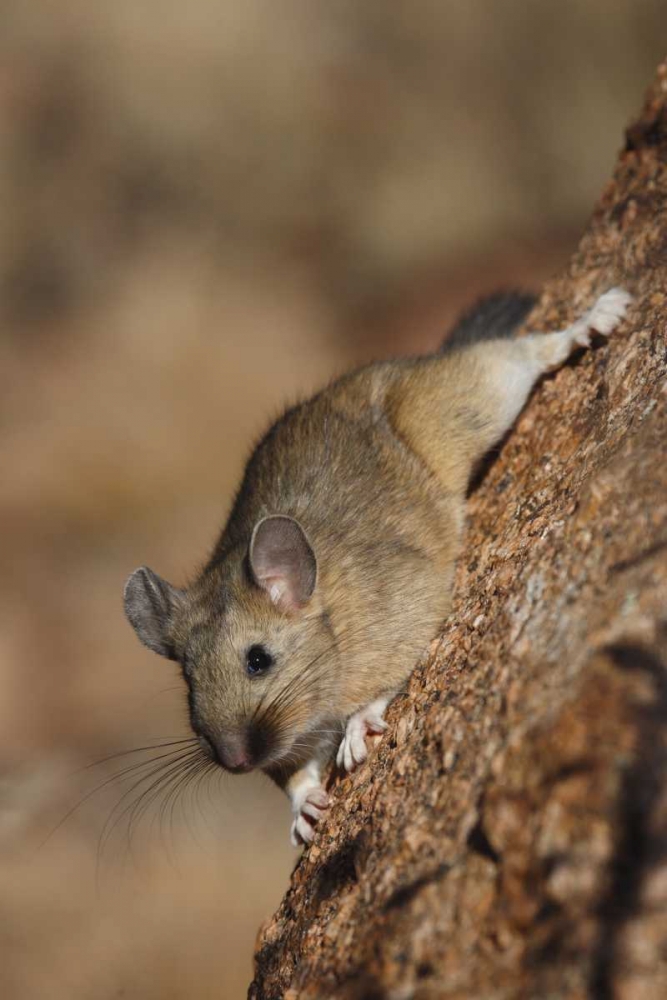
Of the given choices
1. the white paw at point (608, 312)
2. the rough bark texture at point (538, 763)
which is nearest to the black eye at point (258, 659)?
the rough bark texture at point (538, 763)

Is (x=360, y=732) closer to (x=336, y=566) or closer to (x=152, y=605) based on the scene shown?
(x=336, y=566)

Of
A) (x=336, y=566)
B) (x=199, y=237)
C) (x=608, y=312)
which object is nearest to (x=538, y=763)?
(x=336, y=566)

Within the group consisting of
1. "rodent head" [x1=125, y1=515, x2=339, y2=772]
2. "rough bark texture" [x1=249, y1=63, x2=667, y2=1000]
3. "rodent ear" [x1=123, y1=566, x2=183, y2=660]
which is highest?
"rodent ear" [x1=123, y1=566, x2=183, y2=660]

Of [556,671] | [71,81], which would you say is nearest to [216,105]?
[71,81]

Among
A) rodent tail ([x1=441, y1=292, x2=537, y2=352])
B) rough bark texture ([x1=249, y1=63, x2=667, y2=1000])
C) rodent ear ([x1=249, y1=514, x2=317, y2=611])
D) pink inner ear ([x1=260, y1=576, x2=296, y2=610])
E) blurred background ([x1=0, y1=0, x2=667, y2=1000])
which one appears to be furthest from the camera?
blurred background ([x1=0, y1=0, x2=667, y2=1000])

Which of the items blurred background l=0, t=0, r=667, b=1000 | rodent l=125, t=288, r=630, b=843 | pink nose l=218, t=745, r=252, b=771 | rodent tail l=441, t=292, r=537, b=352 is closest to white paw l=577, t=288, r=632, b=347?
rodent l=125, t=288, r=630, b=843

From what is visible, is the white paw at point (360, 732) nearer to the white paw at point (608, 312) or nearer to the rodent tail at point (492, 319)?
the white paw at point (608, 312)

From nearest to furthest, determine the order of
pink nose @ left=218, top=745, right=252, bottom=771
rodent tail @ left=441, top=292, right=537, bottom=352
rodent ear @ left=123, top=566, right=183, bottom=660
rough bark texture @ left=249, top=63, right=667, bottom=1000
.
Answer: rough bark texture @ left=249, top=63, right=667, bottom=1000 → pink nose @ left=218, top=745, right=252, bottom=771 → rodent ear @ left=123, top=566, right=183, bottom=660 → rodent tail @ left=441, top=292, right=537, bottom=352

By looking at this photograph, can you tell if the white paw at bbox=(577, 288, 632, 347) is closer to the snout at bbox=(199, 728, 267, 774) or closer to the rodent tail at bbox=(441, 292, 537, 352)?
the rodent tail at bbox=(441, 292, 537, 352)
